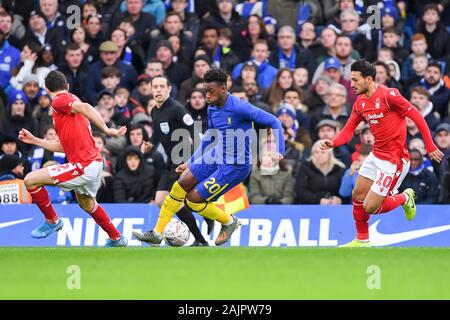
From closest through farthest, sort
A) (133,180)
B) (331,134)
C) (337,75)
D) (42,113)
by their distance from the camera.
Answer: (133,180) < (331,134) < (42,113) < (337,75)

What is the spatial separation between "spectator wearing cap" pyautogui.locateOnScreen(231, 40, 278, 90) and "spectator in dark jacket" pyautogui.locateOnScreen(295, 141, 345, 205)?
8.57 ft

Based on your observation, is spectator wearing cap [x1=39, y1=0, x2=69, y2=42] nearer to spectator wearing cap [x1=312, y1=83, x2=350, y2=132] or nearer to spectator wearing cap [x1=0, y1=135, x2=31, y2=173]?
spectator wearing cap [x1=0, y1=135, x2=31, y2=173]

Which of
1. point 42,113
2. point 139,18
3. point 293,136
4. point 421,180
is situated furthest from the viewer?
point 139,18

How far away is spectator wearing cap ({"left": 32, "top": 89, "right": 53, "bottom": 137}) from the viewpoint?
810 inches

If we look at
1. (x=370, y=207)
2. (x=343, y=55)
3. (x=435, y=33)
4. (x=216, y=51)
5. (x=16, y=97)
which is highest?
(x=435, y=33)

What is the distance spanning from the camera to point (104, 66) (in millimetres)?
21703

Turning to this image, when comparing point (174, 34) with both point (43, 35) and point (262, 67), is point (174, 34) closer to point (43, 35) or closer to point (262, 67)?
point (262, 67)

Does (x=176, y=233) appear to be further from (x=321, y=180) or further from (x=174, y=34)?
(x=174, y=34)

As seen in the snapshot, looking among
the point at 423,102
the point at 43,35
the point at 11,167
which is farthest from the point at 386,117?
the point at 43,35

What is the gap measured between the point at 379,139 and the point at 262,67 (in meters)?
6.47

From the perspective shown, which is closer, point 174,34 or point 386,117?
point 386,117

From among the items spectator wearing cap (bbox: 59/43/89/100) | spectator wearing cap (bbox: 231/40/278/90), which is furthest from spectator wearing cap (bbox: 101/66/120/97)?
spectator wearing cap (bbox: 231/40/278/90)

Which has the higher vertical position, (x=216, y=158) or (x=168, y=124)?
(x=168, y=124)
